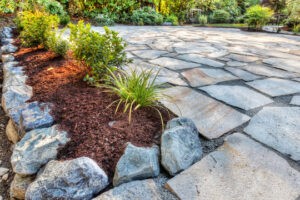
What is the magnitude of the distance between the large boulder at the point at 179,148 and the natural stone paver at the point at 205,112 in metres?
0.18

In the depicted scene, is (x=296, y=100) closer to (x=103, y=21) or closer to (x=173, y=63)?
(x=173, y=63)

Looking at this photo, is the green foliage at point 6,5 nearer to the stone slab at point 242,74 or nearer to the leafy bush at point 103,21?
the leafy bush at point 103,21

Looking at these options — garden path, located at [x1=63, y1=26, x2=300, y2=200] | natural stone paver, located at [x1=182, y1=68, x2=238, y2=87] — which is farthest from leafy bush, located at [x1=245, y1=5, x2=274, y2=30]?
natural stone paver, located at [x1=182, y1=68, x2=238, y2=87]

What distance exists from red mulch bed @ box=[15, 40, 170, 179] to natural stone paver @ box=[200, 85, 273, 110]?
2.04ft

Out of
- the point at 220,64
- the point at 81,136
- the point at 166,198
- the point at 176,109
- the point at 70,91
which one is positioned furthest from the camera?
the point at 220,64

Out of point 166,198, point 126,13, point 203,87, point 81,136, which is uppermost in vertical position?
point 126,13

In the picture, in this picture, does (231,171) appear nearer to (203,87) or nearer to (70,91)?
(203,87)

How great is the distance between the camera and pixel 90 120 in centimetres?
141

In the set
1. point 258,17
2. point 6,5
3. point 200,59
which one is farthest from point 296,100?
point 6,5

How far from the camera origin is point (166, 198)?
944mm

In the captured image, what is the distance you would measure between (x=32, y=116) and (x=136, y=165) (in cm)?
95

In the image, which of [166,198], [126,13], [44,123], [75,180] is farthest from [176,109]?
[126,13]

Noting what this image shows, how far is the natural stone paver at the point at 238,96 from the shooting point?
5.43 feet

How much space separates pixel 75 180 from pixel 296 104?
71.6 inches
